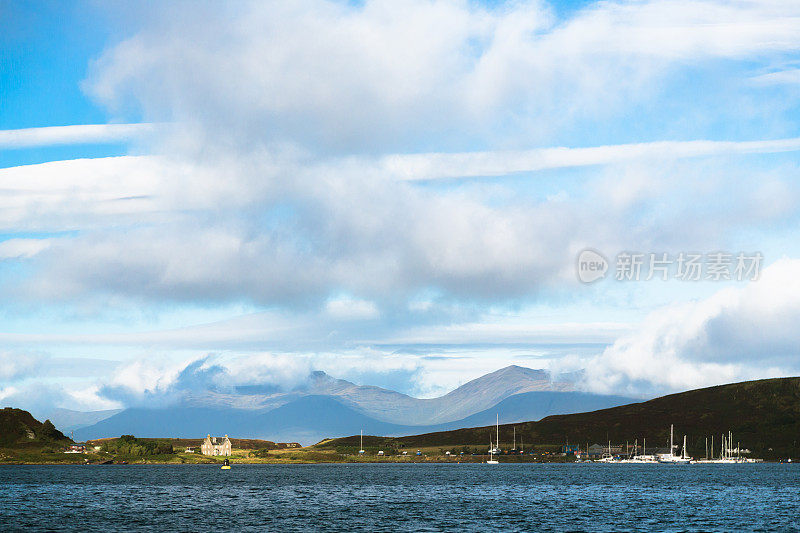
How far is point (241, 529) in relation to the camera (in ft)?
369

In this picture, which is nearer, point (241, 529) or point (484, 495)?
point (241, 529)

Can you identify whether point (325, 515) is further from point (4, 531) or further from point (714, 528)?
point (714, 528)

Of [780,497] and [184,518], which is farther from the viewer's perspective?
[780,497]

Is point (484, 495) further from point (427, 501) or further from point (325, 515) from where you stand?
point (325, 515)

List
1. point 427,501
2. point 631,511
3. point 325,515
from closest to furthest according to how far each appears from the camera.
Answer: point 325,515 → point 631,511 → point 427,501

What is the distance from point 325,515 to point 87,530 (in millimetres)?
38077

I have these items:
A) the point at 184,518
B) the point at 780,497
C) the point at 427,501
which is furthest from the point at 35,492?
the point at 780,497

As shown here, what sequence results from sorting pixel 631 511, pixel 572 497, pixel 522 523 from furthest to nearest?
pixel 572 497
pixel 631 511
pixel 522 523

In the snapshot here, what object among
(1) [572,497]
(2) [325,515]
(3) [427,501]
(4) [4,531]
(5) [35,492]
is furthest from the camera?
(5) [35,492]

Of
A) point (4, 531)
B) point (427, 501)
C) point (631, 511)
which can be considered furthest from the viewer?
point (427, 501)

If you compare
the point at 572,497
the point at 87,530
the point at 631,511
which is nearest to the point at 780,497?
the point at 572,497

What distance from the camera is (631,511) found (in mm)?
142250

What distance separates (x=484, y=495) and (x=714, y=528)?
7459 centimetres

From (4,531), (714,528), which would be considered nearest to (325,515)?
(4,531)
